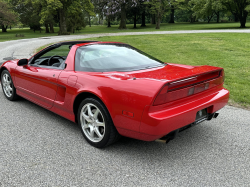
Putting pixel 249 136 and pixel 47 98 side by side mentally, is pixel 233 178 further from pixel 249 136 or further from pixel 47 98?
pixel 47 98

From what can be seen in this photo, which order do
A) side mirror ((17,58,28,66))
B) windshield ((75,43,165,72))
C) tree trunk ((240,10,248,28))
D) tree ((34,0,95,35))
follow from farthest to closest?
tree trunk ((240,10,248,28)) < tree ((34,0,95,35)) < side mirror ((17,58,28,66)) < windshield ((75,43,165,72))

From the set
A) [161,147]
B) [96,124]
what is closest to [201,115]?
[161,147]

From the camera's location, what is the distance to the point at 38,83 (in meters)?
3.69

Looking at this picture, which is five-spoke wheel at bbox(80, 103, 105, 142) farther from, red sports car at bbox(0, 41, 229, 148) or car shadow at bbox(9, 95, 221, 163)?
car shadow at bbox(9, 95, 221, 163)

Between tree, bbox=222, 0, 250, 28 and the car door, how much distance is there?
30352 millimetres

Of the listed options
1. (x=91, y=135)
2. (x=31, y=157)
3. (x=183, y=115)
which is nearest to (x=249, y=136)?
(x=183, y=115)

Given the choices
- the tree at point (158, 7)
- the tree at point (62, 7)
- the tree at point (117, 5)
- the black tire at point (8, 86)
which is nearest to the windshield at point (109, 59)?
the black tire at point (8, 86)

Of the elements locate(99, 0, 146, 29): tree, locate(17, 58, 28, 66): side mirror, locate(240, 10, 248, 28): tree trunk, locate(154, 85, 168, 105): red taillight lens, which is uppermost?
locate(99, 0, 146, 29): tree

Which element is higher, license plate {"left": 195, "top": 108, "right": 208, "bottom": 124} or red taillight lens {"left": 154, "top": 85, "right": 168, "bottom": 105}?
red taillight lens {"left": 154, "top": 85, "right": 168, "bottom": 105}

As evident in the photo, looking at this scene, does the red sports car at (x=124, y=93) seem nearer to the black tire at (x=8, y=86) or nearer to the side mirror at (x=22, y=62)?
the side mirror at (x=22, y=62)

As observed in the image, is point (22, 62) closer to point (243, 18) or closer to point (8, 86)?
point (8, 86)

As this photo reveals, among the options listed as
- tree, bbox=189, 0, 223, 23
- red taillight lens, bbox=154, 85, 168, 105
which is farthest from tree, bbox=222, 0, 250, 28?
red taillight lens, bbox=154, 85, 168, 105

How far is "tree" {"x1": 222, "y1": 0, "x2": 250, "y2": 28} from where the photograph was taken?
2841 cm

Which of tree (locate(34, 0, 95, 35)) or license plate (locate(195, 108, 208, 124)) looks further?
tree (locate(34, 0, 95, 35))
